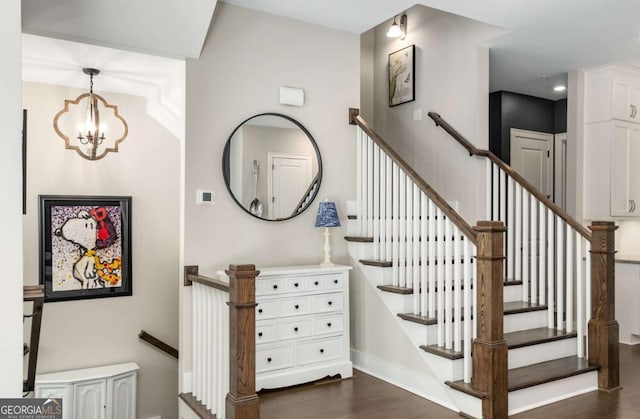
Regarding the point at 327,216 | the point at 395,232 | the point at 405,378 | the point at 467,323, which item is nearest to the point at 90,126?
the point at 327,216

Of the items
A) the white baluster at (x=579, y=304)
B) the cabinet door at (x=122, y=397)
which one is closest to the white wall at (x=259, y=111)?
the cabinet door at (x=122, y=397)

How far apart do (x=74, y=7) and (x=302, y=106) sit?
1794 millimetres

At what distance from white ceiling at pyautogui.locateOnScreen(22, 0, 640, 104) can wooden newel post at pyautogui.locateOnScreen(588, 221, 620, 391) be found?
5.41 ft

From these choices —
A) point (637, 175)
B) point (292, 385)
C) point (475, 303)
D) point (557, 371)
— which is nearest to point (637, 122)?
point (637, 175)

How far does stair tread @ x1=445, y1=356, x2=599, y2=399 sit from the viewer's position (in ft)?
10.5

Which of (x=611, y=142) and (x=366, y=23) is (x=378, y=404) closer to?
(x=366, y=23)

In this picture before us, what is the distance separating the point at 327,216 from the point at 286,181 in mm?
440

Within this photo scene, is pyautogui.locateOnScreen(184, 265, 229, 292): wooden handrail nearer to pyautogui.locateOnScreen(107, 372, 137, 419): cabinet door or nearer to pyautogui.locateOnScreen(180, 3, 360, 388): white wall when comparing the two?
pyautogui.locateOnScreen(180, 3, 360, 388): white wall

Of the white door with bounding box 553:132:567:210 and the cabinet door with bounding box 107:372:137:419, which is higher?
the white door with bounding box 553:132:567:210

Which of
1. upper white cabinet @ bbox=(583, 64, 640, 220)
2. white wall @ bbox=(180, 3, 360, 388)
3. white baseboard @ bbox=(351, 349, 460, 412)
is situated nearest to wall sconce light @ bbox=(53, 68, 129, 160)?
white wall @ bbox=(180, 3, 360, 388)

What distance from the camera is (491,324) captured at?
3051 millimetres

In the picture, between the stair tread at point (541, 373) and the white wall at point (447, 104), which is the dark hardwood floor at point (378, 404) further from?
the white wall at point (447, 104)

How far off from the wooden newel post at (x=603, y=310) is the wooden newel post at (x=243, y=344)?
2.54m

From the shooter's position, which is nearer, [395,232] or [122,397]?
[395,232]
